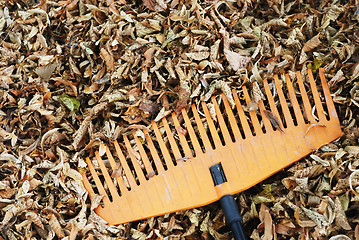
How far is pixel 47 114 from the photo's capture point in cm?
213

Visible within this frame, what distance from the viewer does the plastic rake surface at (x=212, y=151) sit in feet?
6.22

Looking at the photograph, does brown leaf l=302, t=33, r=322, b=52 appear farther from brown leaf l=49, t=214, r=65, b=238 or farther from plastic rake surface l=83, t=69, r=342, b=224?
brown leaf l=49, t=214, r=65, b=238

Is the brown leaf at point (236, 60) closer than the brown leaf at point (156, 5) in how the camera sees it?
Yes

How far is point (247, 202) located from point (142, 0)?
1.46 m

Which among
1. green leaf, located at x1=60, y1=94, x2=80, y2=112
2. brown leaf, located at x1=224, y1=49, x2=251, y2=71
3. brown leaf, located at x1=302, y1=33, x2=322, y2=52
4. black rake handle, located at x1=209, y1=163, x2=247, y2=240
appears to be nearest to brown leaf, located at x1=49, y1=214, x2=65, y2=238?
green leaf, located at x1=60, y1=94, x2=80, y2=112

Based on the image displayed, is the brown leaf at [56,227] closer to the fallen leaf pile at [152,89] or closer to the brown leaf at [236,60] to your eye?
the fallen leaf pile at [152,89]

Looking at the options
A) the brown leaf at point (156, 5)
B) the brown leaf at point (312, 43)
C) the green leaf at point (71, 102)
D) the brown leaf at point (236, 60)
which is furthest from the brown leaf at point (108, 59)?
the brown leaf at point (312, 43)

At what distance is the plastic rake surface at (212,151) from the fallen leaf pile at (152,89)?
0.07 m

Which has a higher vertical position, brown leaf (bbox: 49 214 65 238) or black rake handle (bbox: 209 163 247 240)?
brown leaf (bbox: 49 214 65 238)

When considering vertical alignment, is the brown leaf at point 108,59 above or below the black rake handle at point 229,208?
above

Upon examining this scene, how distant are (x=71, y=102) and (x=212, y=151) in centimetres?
94

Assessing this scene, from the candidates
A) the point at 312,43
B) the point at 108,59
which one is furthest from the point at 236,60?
the point at 108,59

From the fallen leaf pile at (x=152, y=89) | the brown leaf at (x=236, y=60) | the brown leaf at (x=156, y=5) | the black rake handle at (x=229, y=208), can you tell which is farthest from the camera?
the brown leaf at (x=156, y=5)

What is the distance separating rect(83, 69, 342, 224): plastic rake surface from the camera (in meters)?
1.90
